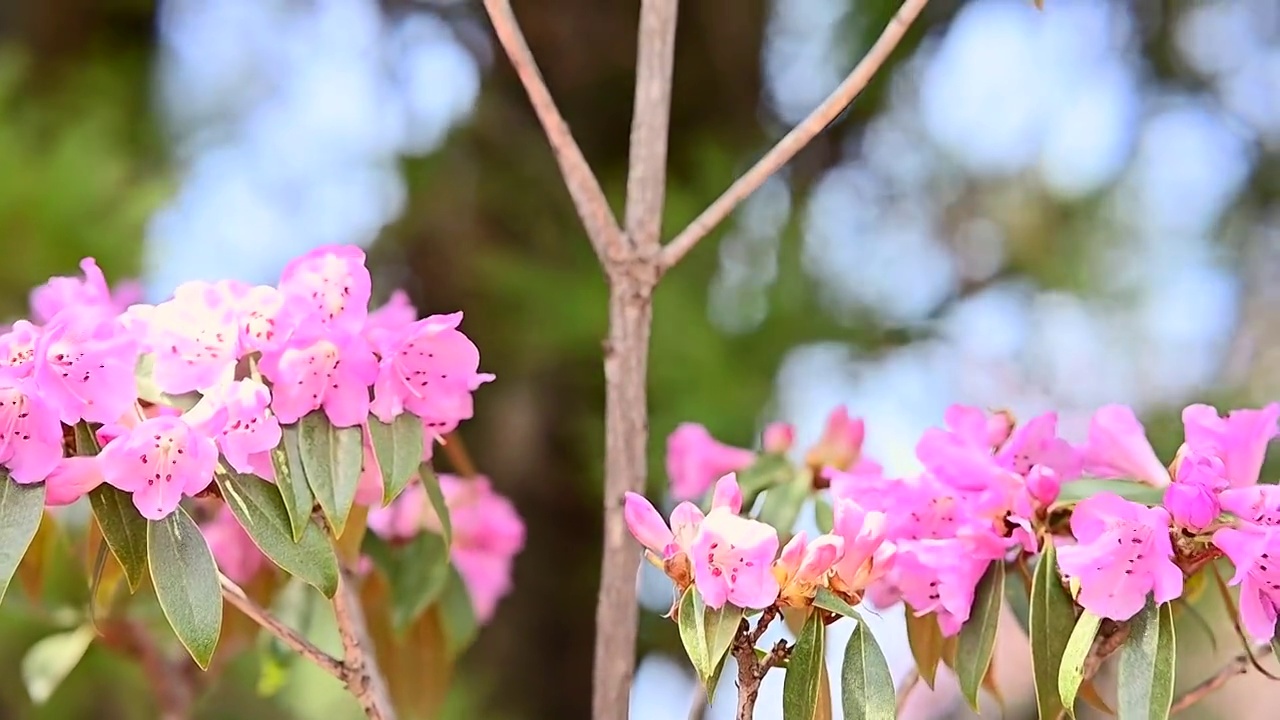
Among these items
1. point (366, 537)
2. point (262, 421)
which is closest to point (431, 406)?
point (262, 421)

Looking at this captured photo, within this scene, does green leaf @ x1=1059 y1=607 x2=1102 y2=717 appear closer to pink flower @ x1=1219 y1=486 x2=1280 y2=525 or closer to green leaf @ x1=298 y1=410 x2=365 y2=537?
pink flower @ x1=1219 y1=486 x2=1280 y2=525

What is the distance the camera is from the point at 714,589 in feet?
1.37

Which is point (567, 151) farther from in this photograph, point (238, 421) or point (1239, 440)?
point (1239, 440)

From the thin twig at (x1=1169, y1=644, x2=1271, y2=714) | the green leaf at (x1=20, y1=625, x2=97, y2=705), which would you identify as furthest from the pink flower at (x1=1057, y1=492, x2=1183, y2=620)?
the green leaf at (x1=20, y1=625, x2=97, y2=705)

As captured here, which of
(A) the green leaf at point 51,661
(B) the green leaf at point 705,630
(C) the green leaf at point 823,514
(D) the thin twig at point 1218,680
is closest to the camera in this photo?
(B) the green leaf at point 705,630

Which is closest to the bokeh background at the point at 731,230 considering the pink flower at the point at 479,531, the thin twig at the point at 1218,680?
the pink flower at the point at 479,531

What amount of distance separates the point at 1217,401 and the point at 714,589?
0.88m

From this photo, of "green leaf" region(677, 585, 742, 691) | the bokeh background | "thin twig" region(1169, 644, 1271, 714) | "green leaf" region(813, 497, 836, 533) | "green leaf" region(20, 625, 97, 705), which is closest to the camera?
"green leaf" region(677, 585, 742, 691)

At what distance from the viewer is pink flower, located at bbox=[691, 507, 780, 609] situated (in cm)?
42

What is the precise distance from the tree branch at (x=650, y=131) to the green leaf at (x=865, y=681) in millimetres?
219

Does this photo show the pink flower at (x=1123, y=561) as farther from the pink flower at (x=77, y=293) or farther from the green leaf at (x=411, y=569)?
the pink flower at (x=77, y=293)

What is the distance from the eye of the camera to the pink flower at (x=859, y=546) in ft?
1.46

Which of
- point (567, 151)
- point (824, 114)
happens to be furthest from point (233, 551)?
point (824, 114)

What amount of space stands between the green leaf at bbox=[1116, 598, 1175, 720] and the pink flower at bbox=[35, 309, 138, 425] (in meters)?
0.41
